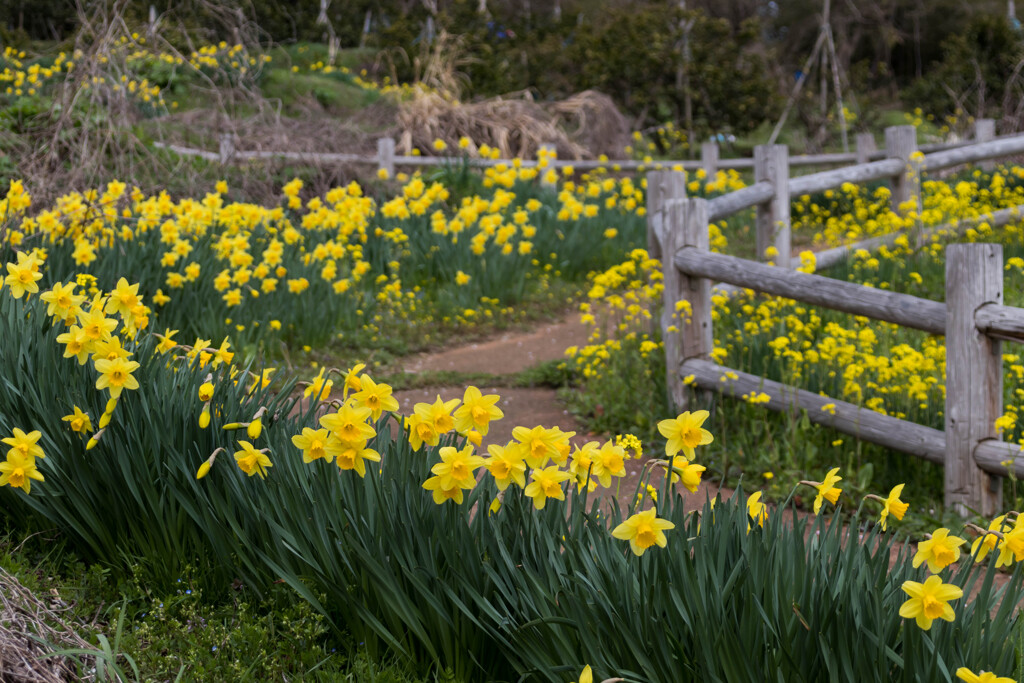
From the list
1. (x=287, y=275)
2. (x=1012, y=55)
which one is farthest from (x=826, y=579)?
(x=1012, y=55)

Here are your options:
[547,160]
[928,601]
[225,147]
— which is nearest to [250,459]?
[928,601]

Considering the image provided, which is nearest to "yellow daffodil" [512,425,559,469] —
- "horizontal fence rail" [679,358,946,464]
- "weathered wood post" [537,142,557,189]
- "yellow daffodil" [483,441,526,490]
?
"yellow daffodil" [483,441,526,490]

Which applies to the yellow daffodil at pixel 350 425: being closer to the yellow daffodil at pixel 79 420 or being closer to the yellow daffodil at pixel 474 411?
the yellow daffodil at pixel 474 411

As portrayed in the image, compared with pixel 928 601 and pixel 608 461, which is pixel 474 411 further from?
pixel 928 601

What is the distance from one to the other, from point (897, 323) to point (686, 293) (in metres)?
1.13

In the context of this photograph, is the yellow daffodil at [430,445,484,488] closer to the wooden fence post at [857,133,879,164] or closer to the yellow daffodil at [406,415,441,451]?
the yellow daffodil at [406,415,441,451]

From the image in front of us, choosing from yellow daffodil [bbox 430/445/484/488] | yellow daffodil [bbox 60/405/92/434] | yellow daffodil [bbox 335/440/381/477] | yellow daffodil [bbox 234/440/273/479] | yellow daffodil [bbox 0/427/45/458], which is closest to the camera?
yellow daffodil [bbox 430/445/484/488]

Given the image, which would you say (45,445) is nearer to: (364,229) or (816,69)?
(364,229)

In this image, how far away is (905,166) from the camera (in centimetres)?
756

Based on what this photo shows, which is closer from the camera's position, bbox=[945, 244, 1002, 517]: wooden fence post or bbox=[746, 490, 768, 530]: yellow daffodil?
bbox=[746, 490, 768, 530]: yellow daffodil

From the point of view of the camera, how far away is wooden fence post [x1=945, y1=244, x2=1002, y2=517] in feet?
11.2

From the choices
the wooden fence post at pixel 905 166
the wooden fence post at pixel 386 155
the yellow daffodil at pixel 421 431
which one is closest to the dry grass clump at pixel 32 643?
the yellow daffodil at pixel 421 431

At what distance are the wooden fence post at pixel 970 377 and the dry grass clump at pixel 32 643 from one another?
291 cm

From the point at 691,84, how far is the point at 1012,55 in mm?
6232
